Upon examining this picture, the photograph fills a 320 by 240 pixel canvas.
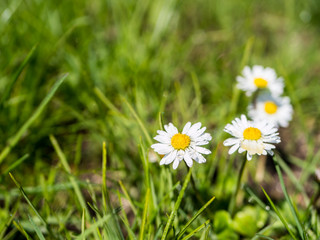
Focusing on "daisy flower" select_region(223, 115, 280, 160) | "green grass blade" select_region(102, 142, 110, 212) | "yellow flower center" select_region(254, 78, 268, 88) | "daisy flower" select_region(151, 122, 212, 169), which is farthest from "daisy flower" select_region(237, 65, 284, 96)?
"green grass blade" select_region(102, 142, 110, 212)

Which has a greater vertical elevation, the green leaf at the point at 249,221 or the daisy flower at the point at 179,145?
the daisy flower at the point at 179,145

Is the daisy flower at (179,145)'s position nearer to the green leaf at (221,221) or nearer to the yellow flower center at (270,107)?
the green leaf at (221,221)

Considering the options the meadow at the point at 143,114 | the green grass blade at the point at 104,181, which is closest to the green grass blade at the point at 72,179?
the meadow at the point at 143,114

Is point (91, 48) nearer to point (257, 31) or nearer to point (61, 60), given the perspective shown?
point (61, 60)

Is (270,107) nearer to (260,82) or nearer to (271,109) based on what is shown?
(271,109)

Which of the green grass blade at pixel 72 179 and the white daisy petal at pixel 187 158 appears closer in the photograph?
the white daisy petal at pixel 187 158
